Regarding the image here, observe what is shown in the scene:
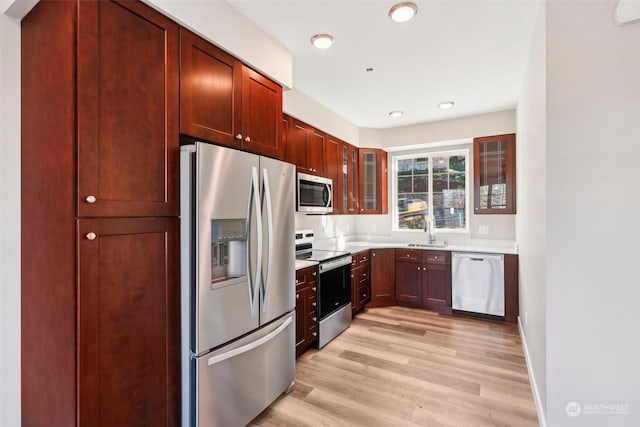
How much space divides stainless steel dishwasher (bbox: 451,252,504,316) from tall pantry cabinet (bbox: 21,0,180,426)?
352cm

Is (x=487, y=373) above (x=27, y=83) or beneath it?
beneath

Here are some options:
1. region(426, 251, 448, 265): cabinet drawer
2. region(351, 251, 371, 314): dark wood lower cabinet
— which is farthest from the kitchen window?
region(351, 251, 371, 314): dark wood lower cabinet

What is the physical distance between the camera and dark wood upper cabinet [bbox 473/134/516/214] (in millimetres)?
3998

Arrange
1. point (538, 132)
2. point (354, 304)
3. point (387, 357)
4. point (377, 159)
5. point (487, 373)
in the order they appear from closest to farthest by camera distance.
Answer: point (538, 132), point (487, 373), point (387, 357), point (354, 304), point (377, 159)

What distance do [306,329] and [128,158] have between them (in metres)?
2.16

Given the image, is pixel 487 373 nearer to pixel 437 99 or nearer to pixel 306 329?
pixel 306 329

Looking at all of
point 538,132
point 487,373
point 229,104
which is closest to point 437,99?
point 538,132

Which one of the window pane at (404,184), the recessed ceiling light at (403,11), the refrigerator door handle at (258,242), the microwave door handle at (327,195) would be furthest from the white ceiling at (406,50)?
the window pane at (404,184)

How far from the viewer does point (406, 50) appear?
2588 millimetres

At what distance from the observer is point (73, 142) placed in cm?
129

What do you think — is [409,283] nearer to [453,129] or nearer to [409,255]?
[409,255]

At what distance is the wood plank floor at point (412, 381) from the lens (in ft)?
6.93

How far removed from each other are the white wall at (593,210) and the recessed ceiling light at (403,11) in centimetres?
77

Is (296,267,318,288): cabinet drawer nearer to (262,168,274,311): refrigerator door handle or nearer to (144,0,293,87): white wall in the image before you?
(262,168,274,311): refrigerator door handle
